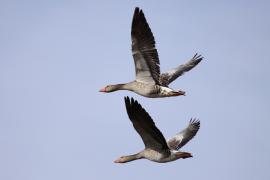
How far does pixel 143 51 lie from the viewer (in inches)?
872

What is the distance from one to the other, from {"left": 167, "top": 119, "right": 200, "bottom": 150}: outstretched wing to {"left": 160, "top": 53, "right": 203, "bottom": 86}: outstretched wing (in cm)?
176

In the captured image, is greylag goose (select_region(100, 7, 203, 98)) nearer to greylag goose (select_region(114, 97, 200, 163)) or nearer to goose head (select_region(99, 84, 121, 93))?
goose head (select_region(99, 84, 121, 93))

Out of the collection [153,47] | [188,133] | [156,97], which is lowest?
[188,133]

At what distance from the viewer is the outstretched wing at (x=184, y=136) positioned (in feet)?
78.3

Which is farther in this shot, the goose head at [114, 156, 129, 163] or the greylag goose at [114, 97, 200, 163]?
the goose head at [114, 156, 129, 163]

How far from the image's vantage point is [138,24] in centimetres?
2192

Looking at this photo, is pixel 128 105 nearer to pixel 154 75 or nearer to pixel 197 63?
pixel 154 75

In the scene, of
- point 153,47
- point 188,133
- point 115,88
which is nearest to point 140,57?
point 153,47

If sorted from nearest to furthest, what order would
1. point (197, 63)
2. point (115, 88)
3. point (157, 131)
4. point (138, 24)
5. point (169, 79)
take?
point (157, 131) < point (138, 24) < point (115, 88) < point (169, 79) < point (197, 63)

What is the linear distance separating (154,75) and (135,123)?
3053 mm

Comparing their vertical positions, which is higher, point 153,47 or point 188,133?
point 153,47

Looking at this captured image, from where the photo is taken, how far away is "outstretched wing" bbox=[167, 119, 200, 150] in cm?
2386

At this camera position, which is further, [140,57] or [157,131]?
[140,57]

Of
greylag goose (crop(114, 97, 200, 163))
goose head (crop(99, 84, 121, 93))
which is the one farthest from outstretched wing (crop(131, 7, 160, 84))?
greylag goose (crop(114, 97, 200, 163))
